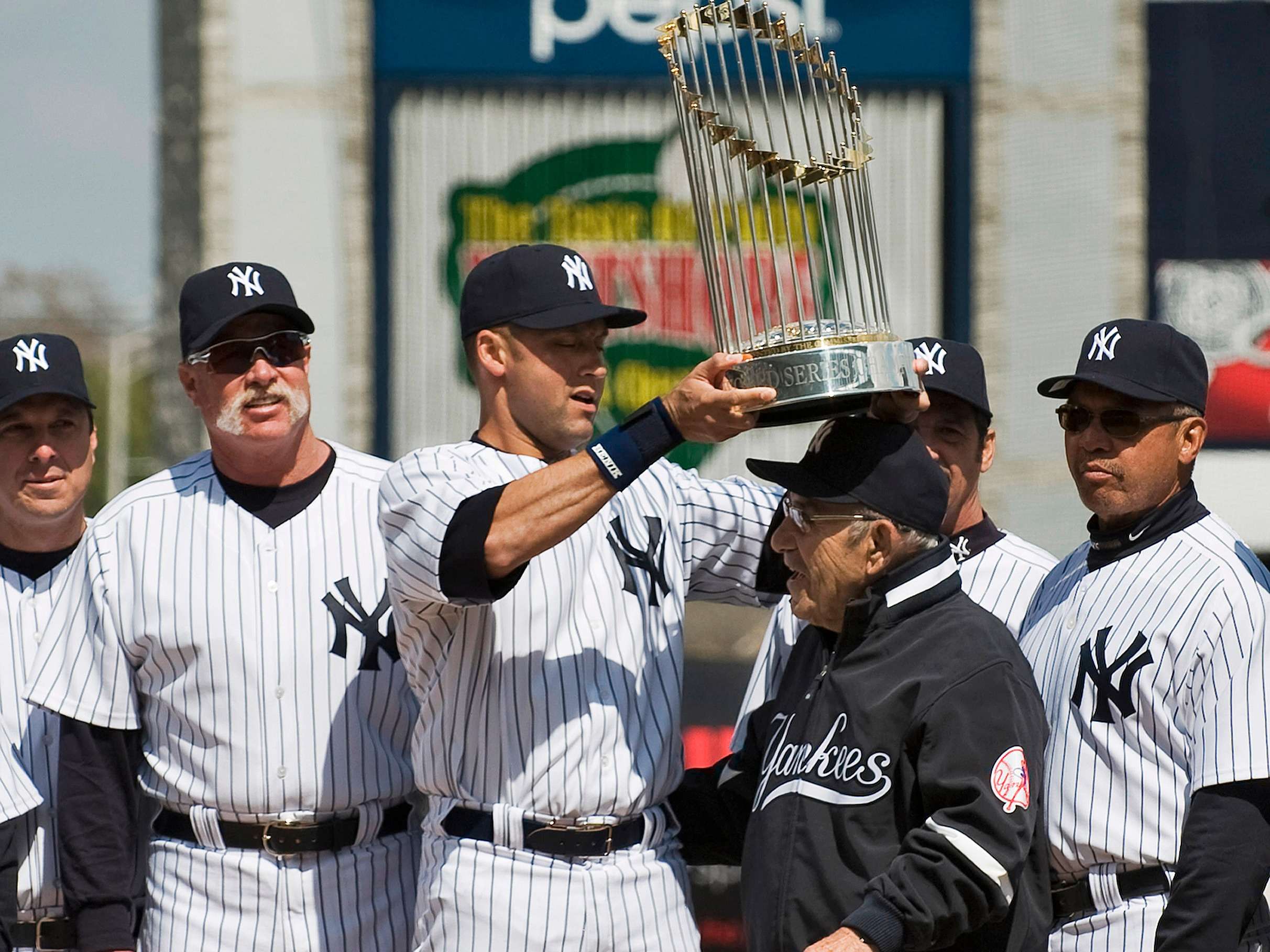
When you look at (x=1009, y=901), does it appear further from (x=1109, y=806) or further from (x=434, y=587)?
(x=434, y=587)

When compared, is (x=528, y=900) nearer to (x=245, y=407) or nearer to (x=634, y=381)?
(x=245, y=407)

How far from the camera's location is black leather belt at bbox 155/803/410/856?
10.6 ft

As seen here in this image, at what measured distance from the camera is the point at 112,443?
73.8ft

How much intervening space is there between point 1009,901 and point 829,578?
2.00 ft

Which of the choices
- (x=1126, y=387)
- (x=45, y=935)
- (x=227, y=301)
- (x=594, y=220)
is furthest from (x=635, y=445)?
(x=594, y=220)

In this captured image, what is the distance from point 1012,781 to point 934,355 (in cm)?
136

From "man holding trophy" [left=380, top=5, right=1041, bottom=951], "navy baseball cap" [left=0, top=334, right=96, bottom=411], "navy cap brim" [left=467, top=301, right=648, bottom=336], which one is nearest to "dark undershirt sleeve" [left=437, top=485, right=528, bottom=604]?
"man holding trophy" [left=380, top=5, right=1041, bottom=951]

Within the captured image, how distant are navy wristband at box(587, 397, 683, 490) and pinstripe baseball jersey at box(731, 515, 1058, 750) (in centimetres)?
73

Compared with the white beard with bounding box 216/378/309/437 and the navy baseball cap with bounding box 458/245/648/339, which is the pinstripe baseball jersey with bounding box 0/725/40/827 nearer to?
the white beard with bounding box 216/378/309/437

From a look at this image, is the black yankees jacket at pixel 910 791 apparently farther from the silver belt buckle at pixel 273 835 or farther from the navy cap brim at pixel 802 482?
the silver belt buckle at pixel 273 835

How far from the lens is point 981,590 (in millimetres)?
3498

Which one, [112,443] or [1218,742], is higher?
[112,443]

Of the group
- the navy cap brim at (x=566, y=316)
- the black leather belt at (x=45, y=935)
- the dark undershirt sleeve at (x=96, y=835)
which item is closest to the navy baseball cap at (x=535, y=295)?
the navy cap brim at (x=566, y=316)

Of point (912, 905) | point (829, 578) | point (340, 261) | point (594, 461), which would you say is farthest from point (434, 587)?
point (340, 261)
